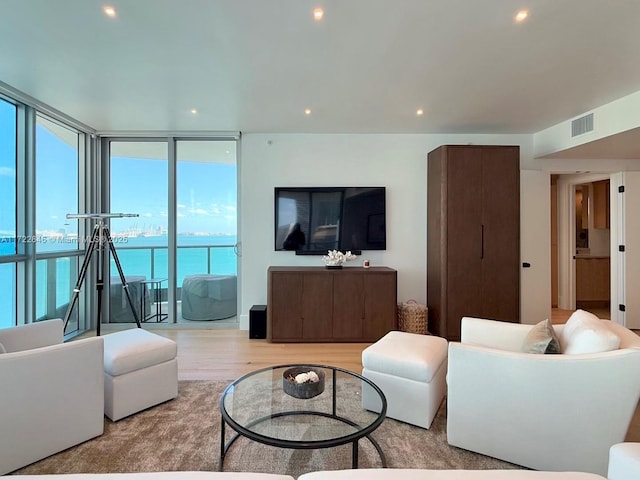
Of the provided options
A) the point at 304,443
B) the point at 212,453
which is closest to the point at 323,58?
the point at 304,443

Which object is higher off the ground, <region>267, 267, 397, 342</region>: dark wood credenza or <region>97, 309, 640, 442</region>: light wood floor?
<region>267, 267, 397, 342</region>: dark wood credenza

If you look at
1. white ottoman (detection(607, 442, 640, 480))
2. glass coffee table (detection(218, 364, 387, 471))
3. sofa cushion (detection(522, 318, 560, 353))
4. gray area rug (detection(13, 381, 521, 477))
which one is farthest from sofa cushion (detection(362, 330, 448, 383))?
white ottoman (detection(607, 442, 640, 480))

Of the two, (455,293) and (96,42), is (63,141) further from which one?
(455,293)

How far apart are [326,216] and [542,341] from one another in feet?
9.25

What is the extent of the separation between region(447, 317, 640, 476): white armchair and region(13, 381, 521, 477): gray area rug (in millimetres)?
166

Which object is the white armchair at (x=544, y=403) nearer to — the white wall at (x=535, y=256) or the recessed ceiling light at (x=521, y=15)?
the recessed ceiling light at (x=521, y=15)

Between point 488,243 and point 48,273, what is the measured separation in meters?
5.07

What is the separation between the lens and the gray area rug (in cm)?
174

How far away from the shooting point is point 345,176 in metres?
4.30

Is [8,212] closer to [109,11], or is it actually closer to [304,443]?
[109,11]

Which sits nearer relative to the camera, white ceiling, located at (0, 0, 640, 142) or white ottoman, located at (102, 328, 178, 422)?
white ceiling, located at (0, 0, 640, 142)

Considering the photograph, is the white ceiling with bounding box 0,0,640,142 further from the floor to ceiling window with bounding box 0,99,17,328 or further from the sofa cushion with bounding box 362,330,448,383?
the sofa cushion with bounding box 362,330,448,383

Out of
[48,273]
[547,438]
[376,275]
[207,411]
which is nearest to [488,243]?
[376,275]

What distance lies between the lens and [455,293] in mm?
3699
